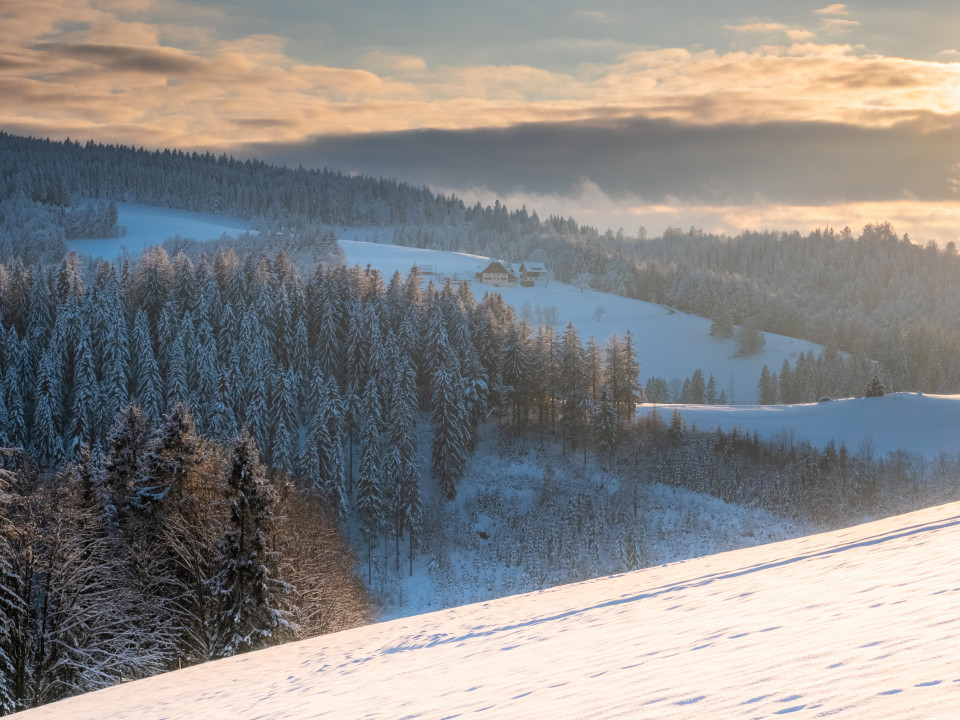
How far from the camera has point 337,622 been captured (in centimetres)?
3356

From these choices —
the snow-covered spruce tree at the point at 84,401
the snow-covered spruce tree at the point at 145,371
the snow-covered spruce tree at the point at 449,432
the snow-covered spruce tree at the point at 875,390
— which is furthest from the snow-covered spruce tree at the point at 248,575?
the snow-covered spruce tree at the point at 875,390

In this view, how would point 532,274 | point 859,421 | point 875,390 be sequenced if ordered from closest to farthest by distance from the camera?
point 859,421 → point 875,390 → point 532,274

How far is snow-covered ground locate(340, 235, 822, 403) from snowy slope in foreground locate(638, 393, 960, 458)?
3544 centimetres

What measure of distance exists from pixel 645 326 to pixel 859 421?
6220cm

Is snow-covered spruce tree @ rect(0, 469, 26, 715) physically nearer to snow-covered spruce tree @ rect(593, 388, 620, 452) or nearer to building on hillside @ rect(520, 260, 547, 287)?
snow-covered spruce tree @ rect(593, 388, 620, 452)

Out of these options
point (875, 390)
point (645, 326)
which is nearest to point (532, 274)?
point (645, 326)

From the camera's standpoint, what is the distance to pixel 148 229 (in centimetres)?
16425

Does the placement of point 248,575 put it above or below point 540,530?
above

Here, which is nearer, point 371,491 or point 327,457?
point 327,457

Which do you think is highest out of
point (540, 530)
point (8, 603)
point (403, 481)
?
point (8, 603)

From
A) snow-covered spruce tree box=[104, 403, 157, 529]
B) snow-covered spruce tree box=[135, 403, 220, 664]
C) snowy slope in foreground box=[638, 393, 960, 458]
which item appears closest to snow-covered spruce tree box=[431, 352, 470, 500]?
snowy slope in foreground box=[638, 393, 960, 458]

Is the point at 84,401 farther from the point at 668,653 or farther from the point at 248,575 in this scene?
the point at 668,653

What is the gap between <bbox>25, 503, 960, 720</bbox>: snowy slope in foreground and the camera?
8156mm

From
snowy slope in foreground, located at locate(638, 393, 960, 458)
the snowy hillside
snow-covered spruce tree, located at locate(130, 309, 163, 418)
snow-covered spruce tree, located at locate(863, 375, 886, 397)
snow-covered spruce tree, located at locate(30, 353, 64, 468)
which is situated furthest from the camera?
the snowy hillside
